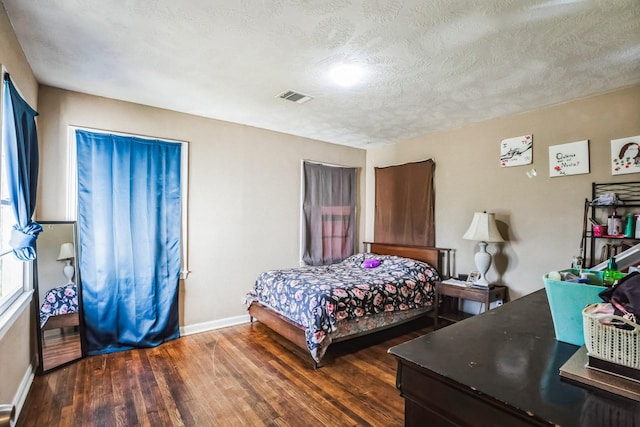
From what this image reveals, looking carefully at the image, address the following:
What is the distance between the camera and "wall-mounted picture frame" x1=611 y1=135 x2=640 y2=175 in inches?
105

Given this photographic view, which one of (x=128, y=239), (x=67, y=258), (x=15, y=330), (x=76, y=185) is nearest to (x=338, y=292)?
(x=128, y=239)

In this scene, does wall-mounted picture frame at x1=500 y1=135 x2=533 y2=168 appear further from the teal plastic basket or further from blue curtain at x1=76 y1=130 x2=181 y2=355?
blue curtain at x1=76 y1=130 x2=181 y2=355

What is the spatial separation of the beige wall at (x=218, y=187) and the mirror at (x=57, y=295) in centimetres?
24

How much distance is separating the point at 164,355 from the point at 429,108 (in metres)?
3.61

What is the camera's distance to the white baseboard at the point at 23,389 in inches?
83.2

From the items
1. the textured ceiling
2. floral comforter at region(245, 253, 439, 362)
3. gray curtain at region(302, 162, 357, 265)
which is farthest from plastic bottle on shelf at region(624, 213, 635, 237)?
gray curtain at region(302, 162, 357, 265)

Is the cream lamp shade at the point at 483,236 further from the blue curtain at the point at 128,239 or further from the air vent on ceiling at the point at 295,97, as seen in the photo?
the blue curtain at the point at 128,239

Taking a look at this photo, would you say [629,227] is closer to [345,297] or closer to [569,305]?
[569,305]

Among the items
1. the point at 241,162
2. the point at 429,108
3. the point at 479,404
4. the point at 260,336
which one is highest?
the point at 429,108

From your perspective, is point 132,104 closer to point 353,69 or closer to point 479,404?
point 353,69

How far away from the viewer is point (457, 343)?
44.5 inches

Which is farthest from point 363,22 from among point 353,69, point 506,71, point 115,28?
point 115,28

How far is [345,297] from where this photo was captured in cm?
304

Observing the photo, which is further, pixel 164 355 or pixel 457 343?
pixel 164 355
